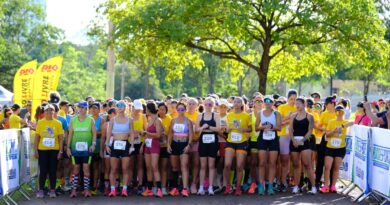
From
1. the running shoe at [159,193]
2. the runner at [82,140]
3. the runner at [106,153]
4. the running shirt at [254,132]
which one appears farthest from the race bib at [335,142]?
the runner at [82,140]

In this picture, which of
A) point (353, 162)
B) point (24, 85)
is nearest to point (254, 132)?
point (353, 162)

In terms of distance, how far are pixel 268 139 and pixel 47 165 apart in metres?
4.39

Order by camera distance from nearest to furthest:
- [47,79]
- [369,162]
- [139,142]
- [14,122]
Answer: [369,162] → [139,142] → [14,122] → [47,79]

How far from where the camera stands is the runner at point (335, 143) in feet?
44.3

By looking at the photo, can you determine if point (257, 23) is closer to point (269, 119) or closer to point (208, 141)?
point (269, 119)

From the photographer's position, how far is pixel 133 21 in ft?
76.5

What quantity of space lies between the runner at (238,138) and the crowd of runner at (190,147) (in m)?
0.02

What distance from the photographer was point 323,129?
1384 centimetres

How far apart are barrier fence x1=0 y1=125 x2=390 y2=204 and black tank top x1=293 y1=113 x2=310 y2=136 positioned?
41.2 inches

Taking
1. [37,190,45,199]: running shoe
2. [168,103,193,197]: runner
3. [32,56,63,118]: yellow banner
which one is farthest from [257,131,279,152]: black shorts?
[32,56,63,118]: yellow banner

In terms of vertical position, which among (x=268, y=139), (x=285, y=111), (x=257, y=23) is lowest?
(x=268, y=139)

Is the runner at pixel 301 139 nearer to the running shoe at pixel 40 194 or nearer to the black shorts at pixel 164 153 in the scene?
the black shorts at pixel 164 153

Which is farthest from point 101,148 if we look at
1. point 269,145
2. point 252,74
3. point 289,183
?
point 252,74

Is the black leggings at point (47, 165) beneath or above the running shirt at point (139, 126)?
beneath
